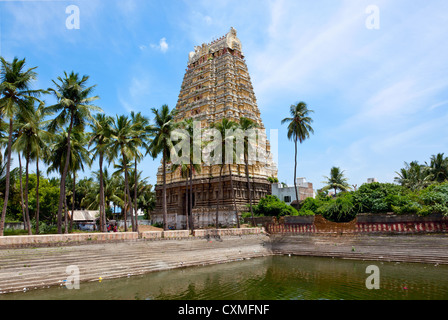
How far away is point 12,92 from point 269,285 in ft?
64.3

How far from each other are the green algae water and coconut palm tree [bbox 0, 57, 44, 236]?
391 inches

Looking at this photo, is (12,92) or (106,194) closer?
(12,92)

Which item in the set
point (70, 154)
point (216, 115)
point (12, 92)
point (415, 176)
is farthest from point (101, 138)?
point (415, 176)

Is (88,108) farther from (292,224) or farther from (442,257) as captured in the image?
(442,257)

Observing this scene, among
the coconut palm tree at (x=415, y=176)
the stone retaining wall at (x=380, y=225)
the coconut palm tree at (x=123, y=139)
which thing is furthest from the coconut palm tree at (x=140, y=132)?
the coconut palm tree at (x=415, y=176)

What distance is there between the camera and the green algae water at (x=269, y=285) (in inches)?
488

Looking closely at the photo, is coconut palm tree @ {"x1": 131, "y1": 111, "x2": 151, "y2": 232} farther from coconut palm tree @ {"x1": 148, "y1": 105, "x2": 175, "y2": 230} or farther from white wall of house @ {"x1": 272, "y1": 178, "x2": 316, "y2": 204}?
white wall of house @ {"x1": 272, "y1": 178, "x2": 316, "y2": 204}

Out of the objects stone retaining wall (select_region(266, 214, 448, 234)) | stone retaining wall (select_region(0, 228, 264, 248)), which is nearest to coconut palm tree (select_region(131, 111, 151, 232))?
stone retaining wall (select_region(0, 228, 264, 248))

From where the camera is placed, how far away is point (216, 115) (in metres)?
48.8

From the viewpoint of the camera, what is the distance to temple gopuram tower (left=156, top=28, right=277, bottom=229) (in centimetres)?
4453

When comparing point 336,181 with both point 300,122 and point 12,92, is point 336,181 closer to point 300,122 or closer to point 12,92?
point 300,122

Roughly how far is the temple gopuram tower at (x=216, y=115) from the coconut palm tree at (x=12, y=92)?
24095 mm

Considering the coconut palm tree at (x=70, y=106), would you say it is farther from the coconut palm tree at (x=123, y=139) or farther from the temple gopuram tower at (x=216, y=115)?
the temple gopuram tower at (x=216, y=115)
